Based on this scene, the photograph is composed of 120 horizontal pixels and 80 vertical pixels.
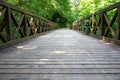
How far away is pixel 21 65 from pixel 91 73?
2.88 ft

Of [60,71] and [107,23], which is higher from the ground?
[107,23]

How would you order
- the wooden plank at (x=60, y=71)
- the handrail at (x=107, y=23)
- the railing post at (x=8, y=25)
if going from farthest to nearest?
the handrail at (x=107, y=23), the railing post at (x=8, y=25), the wooden plank at (x=60, y=71)

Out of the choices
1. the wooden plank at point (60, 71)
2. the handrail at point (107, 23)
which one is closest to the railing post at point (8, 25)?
the wooden plank at point (60, 71)

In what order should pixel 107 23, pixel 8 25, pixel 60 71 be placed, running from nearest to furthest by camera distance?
pixel 60 71
pixel 8 25
pixel 107 23

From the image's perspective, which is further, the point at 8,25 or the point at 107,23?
the point at 107,23

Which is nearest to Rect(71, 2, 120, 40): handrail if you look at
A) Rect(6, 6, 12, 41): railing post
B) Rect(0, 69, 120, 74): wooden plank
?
Rect(0, 69, 120, 74): wooden plank

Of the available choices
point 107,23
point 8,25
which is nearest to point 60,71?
point 8,25

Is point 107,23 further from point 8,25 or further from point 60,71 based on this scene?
point 60,71

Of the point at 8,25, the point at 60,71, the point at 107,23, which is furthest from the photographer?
the point at 107,23

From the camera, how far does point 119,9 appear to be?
155 inches

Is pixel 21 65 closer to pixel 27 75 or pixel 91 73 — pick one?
pixel 27 75

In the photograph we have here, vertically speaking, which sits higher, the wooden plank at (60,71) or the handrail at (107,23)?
the handrail at (107,23)

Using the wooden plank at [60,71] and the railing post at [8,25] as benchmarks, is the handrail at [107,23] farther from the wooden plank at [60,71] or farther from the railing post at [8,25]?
the railing post at [8,25]

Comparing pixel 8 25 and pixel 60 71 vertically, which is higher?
pixel 8 25
